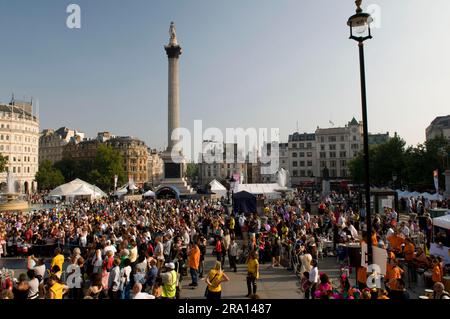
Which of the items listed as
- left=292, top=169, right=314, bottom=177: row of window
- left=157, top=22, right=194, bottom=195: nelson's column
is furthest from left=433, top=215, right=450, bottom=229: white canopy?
left=292, top=169, right=314, bottom=177: row of window

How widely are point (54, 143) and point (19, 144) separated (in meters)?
34.0

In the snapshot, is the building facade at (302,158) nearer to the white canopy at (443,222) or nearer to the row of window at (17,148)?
the row of window at (17,148)

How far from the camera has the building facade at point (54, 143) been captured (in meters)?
127

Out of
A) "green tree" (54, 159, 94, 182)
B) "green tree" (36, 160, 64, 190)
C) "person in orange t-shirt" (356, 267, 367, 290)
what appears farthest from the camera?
"green tree" (54, 159, 94, 182)

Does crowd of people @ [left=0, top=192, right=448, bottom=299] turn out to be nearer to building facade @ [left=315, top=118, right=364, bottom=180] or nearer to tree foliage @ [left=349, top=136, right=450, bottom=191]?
tree foliage @ [left=349, top=136, right=450, bottom=191]

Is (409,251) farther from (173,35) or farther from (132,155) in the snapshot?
(132,155)

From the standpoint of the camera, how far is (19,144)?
9456 centimetres

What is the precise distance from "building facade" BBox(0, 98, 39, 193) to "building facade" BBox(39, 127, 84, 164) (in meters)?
23.9

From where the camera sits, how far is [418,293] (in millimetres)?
11281

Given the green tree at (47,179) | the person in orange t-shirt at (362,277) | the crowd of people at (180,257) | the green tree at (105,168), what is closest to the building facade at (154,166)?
the green tree at (105,168)

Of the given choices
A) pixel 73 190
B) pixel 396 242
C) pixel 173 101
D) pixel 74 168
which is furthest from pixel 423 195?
pixel 74 168

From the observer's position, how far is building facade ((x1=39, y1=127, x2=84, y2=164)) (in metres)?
127
